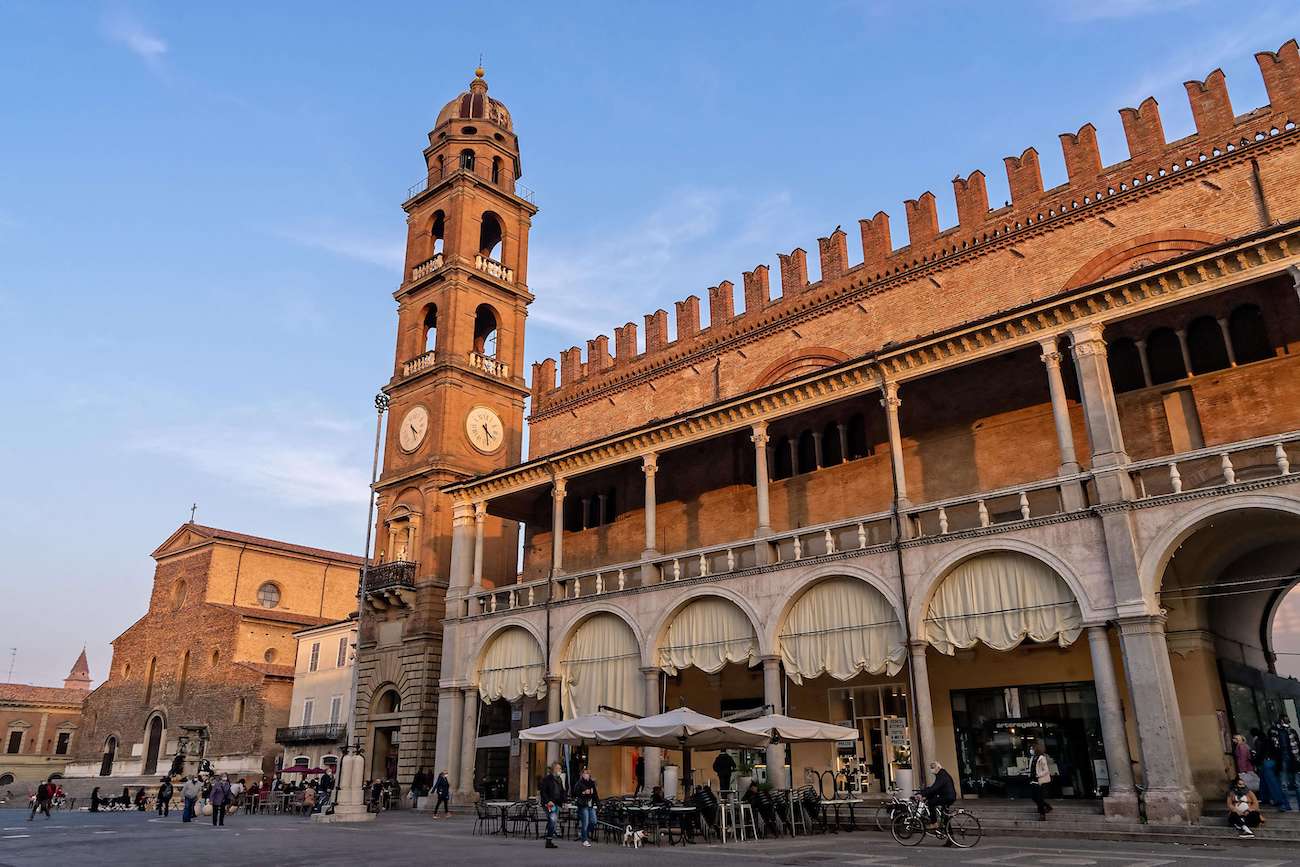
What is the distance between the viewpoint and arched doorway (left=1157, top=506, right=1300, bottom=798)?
16.7 metres

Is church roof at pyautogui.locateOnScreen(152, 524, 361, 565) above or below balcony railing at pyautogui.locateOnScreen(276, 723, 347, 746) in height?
above

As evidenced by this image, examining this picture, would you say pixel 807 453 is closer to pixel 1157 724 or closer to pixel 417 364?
pixel 1157 724

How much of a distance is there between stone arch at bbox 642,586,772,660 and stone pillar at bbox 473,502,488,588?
6.90 m

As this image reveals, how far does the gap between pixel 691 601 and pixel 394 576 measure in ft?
42.9

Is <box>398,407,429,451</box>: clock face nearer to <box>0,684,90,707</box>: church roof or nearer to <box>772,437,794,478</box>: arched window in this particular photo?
<box>772,437,794,478</box>: arched window

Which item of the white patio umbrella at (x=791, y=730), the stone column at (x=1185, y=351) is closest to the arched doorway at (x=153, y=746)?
the white patio umbrella at (x=791, y=730)

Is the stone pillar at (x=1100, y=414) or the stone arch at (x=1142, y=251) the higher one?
the stone arch at (x=1142, y=251)

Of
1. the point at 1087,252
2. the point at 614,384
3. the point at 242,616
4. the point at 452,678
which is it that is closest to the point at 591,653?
the point at 452,678

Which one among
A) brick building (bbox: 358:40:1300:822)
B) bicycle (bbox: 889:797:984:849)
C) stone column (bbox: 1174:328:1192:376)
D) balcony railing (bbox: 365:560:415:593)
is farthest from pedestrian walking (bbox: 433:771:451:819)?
stone column (bbox: 1174:328:1192:376)

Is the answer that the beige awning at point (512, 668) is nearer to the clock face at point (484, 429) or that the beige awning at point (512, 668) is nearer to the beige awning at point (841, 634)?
the beige awning at point (841, 634)

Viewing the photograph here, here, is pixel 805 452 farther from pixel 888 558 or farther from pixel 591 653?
pixel 591 653

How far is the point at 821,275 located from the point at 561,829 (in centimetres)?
1585

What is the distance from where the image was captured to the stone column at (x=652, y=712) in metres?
20.7

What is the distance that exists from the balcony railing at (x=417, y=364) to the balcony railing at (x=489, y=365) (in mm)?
1525
